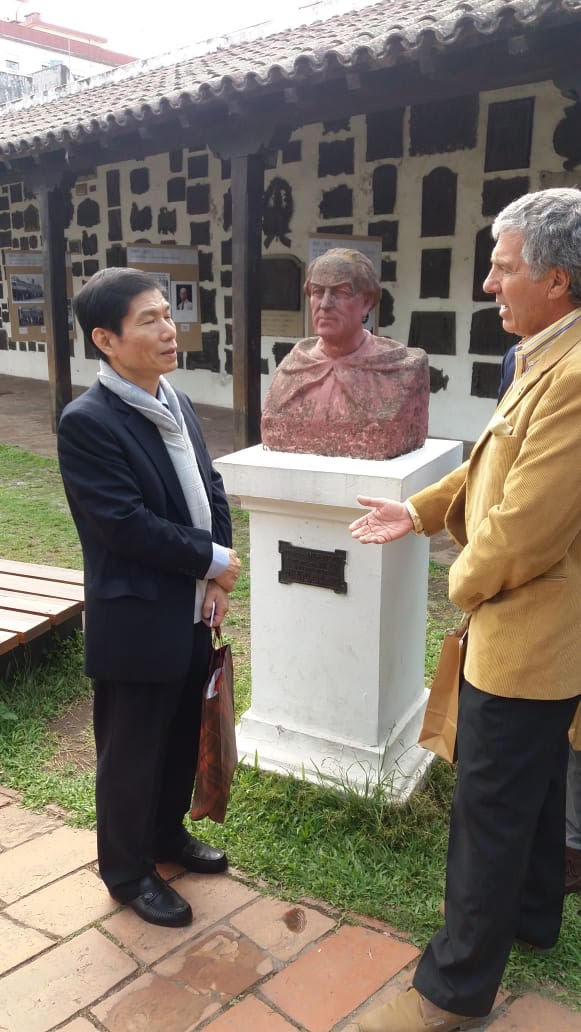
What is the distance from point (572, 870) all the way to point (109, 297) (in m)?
1.82

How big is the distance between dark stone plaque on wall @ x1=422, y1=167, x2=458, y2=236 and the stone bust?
4.93 metres

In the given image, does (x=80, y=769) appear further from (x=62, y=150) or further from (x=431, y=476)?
(x=62, y=150)

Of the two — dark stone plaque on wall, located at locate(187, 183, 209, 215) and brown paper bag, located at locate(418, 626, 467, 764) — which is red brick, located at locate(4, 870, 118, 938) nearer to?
brown paper bag, located at locate(418, 626, 467, 764)

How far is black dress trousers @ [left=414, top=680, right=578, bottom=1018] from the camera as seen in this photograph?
4.97 ft

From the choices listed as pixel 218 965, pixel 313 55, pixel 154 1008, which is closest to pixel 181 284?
pixel 313 55

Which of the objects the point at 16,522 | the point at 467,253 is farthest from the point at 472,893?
the point at 467,253

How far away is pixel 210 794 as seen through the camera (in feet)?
6.77

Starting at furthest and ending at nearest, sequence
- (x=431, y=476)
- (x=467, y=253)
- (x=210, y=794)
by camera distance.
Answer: (x=467, y=253)
(x=431, y=476)
(x=210, y=794)

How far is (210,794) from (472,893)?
74 cm

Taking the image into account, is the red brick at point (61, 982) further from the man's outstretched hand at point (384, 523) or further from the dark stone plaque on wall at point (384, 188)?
the dark stone plaque on wall at point (384, 188)

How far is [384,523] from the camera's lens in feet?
6.59

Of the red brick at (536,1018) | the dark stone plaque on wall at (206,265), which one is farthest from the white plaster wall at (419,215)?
the red brick at (536,1018)

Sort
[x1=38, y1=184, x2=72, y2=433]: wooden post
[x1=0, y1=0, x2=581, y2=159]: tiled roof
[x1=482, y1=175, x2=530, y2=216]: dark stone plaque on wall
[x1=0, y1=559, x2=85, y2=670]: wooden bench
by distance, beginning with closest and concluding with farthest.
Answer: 1. [x1=0, y1=559, x2=85, y2=670]: wooden bench
2. [x1=0, y1=0, x2=581, y2=159]: tiled roof
3. [x1=482, y1=175, x2=530, y2=216]: dark stone plaque on wall
4. [x1=38, y1=184, x2=72, y2=433]: wooden post

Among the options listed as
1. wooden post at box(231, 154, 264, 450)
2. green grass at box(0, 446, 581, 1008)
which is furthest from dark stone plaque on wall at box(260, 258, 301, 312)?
green grass at box(0, 446, 581, 1008)
